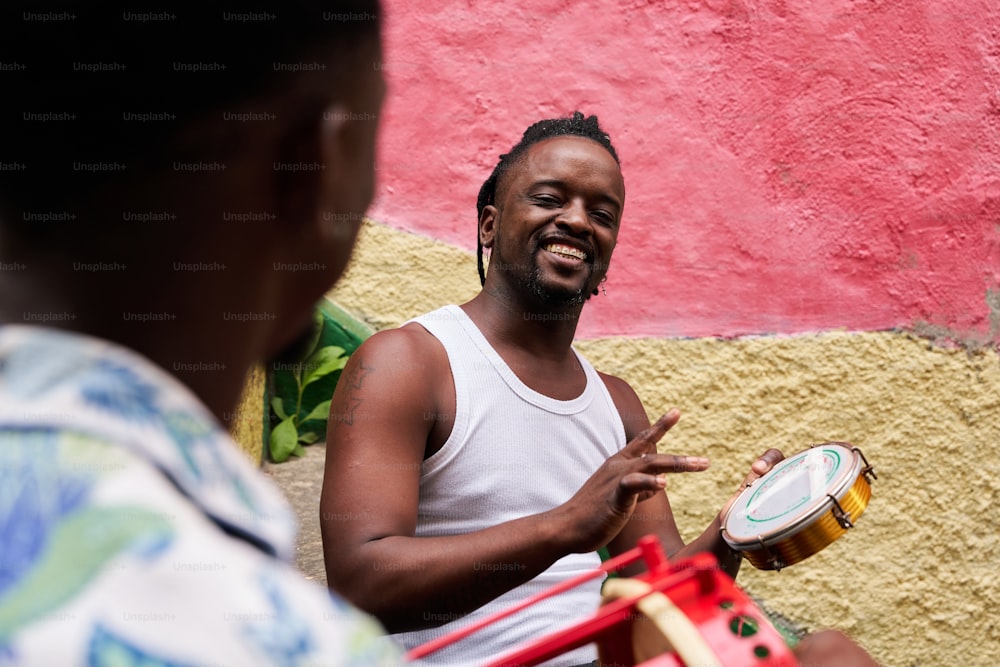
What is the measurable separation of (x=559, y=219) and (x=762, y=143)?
1.28 meters

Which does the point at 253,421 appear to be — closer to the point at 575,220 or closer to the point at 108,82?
the point at 575,220

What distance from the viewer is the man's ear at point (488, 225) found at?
8.52 feet

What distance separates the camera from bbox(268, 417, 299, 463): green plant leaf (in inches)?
137

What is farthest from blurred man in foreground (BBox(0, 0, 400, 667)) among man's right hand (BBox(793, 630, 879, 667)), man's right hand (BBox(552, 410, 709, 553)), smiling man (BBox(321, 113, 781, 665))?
smiling man (BBox(321, 113, 781, 665))

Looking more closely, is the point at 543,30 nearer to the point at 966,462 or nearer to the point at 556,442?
the point at 556,442

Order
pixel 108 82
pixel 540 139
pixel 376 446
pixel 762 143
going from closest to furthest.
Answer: pixel 108 82 → pixel 376 446 → pixel 540 139 → pixel 762 143

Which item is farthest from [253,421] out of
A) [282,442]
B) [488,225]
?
[488,225]

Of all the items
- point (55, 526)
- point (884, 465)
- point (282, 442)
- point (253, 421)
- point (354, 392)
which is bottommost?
point (282, 442)

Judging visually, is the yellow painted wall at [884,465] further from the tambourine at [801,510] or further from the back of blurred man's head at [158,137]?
the back of blurred man's head at [158,137]

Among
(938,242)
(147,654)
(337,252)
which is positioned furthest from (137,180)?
(938,242)

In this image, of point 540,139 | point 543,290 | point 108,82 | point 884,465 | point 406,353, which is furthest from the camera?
point 884,465

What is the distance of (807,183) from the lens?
3.37m

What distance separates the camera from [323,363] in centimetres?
353

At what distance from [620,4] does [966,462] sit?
1920 mm
